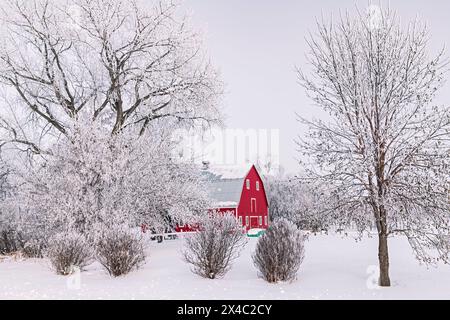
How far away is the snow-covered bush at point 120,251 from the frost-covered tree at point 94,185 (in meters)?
2.91

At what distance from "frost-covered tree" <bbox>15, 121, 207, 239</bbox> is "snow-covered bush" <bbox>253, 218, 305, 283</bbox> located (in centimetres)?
564

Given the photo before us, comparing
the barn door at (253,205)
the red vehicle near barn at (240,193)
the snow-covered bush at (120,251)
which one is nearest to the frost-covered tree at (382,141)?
the snow-covered bush at (120,251)

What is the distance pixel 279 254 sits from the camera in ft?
33.1

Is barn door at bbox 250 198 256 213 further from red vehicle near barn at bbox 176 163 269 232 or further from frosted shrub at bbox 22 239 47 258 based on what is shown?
frosted shrub at bbox 22 239 47 258

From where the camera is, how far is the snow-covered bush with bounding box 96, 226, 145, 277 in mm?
11008

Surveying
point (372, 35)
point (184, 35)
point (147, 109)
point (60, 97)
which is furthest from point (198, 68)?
point (372, 35)

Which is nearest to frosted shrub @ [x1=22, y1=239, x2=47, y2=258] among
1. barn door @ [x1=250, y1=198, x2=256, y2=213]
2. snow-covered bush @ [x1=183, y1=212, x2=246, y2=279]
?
snow-covered bush @ [x1=183, y1=212, x2=246, y2=279]

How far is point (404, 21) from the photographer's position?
32.9ft

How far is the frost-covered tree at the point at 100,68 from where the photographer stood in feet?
60.0

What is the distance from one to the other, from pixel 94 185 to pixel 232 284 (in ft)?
24.1

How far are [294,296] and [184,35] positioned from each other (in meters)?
13.6

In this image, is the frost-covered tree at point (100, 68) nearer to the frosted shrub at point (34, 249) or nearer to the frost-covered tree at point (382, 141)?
the frosted shrub at point (34, 249)
